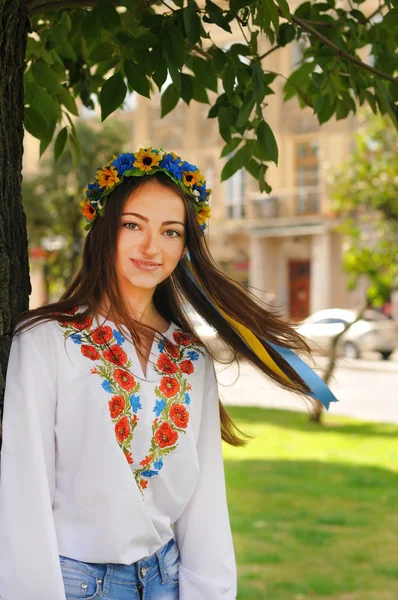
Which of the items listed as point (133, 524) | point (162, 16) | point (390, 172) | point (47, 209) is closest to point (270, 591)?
point (133, 524)

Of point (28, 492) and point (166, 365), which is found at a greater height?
point (166, 365)

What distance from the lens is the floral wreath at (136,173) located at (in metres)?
2.25

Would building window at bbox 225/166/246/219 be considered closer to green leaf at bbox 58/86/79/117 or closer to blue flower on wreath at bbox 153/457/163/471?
green leaf at bbox 58/86/79/117

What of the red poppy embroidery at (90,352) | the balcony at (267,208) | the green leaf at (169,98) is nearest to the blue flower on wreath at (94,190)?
the red poppy embroidery at (90,352)

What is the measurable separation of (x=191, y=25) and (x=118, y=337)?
0.82 m

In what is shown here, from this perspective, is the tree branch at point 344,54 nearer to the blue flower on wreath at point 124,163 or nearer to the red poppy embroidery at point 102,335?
the blue flower on wreath at point 124,163

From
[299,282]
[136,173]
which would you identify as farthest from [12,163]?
[299,282]

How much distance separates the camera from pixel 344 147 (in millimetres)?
27109

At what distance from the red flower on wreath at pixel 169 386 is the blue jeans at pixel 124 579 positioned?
0.37 metres

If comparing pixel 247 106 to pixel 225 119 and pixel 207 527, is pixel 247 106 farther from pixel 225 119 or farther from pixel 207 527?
pixel 207 527

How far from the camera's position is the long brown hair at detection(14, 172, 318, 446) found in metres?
2.24

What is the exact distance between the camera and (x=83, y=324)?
7.14 feet

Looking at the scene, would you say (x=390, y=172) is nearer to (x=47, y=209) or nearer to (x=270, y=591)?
(x=270, y=591)

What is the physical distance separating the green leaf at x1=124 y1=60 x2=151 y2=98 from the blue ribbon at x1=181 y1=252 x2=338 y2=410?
0.50 m
